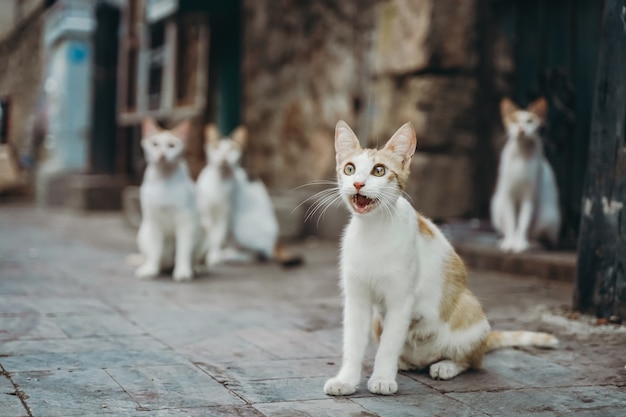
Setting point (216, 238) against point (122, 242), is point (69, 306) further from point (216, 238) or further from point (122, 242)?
point (122, 242)

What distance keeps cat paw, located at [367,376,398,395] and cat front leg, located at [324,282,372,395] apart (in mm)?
53

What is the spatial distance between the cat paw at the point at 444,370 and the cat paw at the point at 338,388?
40 cm

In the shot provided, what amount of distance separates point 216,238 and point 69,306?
2182mm

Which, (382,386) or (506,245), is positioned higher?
(506,245)

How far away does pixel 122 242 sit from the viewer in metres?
7.23

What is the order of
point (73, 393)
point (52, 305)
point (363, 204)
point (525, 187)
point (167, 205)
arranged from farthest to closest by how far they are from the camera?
point (525, 187) < point (167, 205) < point (52, 305) < point (363, 204) < point (73, 393)

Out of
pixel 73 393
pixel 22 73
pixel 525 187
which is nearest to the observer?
pixel 73 393

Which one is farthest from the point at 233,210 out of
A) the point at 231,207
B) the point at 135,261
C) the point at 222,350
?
the point at 222,350

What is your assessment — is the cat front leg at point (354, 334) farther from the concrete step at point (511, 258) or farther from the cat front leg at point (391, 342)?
the concrete step at point (511, 258)

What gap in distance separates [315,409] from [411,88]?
4.46 metres

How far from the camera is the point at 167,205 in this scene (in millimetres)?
5066

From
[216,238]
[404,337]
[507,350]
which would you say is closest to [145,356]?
[404,337]

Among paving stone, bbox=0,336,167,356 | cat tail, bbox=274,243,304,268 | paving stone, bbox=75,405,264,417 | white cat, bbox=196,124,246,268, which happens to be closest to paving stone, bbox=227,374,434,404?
paving stone, bbox=75,405,264,417

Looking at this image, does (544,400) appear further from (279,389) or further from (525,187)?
(525,187)
